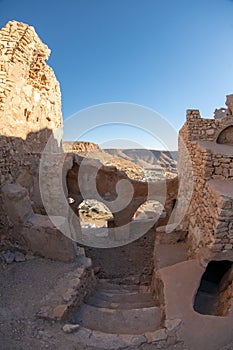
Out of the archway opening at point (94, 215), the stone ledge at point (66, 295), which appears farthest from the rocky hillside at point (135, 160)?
the stone ledge at point (66, 295)

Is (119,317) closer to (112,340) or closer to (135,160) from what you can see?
(112,340)

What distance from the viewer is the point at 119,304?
4555 millimetres

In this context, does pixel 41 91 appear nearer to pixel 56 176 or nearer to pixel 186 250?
pixel 56 176

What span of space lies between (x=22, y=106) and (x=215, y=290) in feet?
21.7

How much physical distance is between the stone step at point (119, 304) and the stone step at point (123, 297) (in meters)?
0.08

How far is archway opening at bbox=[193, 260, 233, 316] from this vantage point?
12.7ft

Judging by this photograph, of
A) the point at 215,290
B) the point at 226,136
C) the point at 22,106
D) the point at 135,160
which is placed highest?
the point at 135,160

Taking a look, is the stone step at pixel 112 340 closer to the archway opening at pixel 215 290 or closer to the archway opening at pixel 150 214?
the archway opening at pixel 215 290

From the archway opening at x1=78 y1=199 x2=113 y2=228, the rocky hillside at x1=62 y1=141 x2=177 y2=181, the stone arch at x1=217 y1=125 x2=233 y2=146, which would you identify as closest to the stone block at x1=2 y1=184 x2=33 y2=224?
the rocky hillside at x1=62 y1=141 x2=177 y2=181

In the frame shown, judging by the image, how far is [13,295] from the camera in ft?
12.6

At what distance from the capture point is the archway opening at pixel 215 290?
12.7 feet

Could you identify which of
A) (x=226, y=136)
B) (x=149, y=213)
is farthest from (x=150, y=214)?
(x=226, y=136)

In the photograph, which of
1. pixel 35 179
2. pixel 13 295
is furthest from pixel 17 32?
pixel 13 295

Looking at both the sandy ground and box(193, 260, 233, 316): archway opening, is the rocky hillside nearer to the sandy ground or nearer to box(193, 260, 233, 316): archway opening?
the sandy ground
